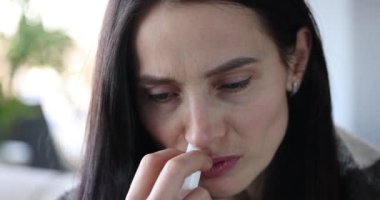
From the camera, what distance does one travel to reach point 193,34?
1.96ft

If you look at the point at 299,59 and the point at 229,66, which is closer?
the point at 229,66

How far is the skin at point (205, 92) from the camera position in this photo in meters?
0.60

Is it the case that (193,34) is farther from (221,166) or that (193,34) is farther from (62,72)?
(62,72)

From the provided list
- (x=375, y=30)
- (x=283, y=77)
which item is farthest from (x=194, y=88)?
(x=375, y=30)

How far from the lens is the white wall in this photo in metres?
1.46

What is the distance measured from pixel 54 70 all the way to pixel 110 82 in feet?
4.49

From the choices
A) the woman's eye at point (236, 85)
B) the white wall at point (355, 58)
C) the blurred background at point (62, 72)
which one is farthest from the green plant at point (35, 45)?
the woman's eye at point (236, 85)

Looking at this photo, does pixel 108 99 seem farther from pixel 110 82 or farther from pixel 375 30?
pixel 375 30

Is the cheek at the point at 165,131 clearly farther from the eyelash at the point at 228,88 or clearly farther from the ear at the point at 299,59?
the ear at the point at 299,59

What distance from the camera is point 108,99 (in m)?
0.67

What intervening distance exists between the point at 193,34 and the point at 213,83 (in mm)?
62

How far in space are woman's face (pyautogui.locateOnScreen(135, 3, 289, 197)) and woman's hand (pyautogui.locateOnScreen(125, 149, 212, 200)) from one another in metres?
0.03

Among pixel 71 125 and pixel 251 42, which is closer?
pixel 251 42

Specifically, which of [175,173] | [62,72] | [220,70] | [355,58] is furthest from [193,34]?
[62,72]
